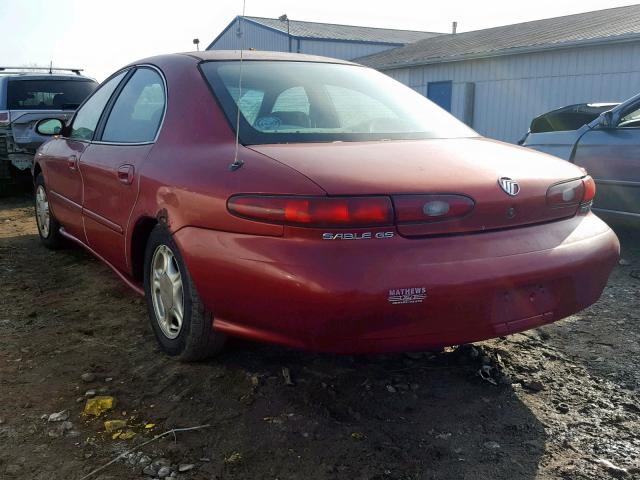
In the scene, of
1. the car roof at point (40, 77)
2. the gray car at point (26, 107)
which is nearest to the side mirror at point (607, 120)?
the gray car at point (26, 107)

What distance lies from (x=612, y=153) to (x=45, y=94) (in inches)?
288

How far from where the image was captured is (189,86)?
3051 mm

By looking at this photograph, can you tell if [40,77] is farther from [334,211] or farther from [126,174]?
[334,211]

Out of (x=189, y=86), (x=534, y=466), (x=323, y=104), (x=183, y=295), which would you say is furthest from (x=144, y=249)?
(x=534, y=466)

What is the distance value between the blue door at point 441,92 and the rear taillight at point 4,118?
12452 millimetres

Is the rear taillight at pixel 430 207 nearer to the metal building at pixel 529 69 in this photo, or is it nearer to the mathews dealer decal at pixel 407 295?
the mathews dealer decal at pixel 407 295

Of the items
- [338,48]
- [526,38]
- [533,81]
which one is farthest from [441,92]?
[338,48]

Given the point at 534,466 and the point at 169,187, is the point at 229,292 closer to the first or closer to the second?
the point at 169,187

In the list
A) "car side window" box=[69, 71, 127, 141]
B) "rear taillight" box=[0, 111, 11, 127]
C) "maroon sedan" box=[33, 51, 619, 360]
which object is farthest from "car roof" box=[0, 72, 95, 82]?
"maroon sedan" box=[33, 51, 619, 360]

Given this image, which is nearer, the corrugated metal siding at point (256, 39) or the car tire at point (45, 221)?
the car tire at point (45, 221)

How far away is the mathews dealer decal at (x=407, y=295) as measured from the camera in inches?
85.3

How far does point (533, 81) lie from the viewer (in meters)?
15.4

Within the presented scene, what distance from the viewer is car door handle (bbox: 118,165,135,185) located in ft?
10.6

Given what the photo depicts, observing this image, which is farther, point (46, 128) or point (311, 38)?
point (311, 38)
